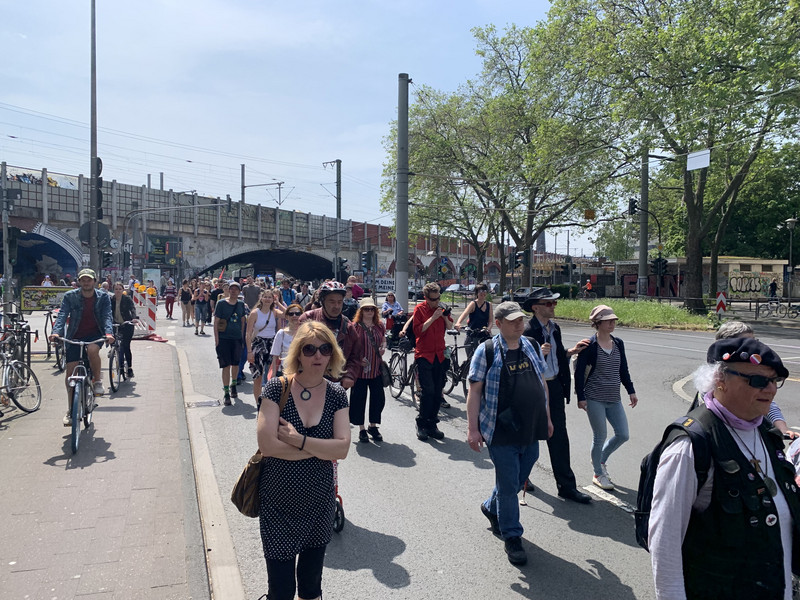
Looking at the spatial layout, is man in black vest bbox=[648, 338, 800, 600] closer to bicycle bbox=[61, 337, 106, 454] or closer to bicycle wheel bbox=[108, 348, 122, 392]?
bicycle bbox=[61, 337, 106, 454]

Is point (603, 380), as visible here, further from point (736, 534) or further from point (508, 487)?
point (736, 534)

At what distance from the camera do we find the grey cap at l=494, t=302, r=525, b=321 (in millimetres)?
4102

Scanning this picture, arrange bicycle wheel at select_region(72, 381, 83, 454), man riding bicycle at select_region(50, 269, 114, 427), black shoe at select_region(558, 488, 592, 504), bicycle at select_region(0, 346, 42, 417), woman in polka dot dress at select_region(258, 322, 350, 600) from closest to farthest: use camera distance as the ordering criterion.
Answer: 1. woman in polka dot dress at select_region(258, 322, 350, 600)
2. black shoe at select_region(558, 488, 592, 504)
3. bicycle wheel at select_region(72, 381, 83, 454)
4. man riding bicycle at select_region(50, 269, 114, 427)
5. bicycle at select_region(0, 346, 42, 417)

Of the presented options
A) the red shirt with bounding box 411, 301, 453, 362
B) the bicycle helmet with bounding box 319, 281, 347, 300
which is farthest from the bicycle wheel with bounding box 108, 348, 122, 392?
the bicycle helmet with bounding box 319, 281, 347, 300

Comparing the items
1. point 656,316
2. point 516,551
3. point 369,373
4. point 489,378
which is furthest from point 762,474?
point 656,316

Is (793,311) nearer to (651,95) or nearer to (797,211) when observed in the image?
(651,95)

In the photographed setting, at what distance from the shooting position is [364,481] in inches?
221

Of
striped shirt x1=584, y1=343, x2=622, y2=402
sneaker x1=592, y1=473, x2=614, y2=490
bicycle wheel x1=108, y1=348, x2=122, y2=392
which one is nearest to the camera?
striped shirt x1=584, y1=343, x2=622, y2=402

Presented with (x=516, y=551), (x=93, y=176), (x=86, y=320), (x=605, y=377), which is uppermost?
(x=93, y=176)

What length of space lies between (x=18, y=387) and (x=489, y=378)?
6297mm

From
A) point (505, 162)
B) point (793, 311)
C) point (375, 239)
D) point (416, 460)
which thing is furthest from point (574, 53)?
point (375, 239)

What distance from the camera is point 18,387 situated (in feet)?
25.0

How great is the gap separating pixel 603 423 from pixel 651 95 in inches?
806

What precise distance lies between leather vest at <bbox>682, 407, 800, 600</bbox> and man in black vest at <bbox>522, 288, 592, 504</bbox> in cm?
300
